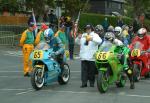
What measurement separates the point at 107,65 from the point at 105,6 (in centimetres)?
6328

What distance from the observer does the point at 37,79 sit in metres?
14.9

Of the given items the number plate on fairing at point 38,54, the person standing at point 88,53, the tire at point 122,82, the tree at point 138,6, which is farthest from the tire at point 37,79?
the tree at point 138,6

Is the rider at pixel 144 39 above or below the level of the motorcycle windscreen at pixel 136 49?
above

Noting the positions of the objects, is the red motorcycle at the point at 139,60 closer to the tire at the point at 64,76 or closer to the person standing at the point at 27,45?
the tire at the point at 64,76

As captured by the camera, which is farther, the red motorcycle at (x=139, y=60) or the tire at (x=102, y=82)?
the red motorcycle at (x=139, y=60)

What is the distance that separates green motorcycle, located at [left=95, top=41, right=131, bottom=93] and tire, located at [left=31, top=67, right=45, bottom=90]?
1.61 m

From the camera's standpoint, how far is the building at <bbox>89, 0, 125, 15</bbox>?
76.0m

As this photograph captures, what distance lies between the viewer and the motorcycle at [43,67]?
586 inches

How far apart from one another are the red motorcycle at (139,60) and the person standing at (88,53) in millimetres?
1558

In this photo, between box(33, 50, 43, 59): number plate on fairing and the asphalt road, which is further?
box(33, 50, 43, 59): number plate on fairing

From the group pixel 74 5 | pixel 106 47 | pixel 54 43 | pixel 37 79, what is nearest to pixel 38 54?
pixel 37 79

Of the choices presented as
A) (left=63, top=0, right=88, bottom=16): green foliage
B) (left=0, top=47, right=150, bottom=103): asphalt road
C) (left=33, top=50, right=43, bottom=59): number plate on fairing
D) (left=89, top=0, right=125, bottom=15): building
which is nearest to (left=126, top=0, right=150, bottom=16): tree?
(left=63, top=0, right=88, bottom=16): green foliage

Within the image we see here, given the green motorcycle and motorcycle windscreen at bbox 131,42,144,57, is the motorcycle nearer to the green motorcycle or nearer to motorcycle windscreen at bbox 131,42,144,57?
the green motorcycle

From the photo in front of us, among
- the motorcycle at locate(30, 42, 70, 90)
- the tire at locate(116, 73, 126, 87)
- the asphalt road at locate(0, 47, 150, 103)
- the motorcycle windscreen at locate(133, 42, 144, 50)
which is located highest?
the motorcycle windscreen at locate(133, 42, 144, 50)
